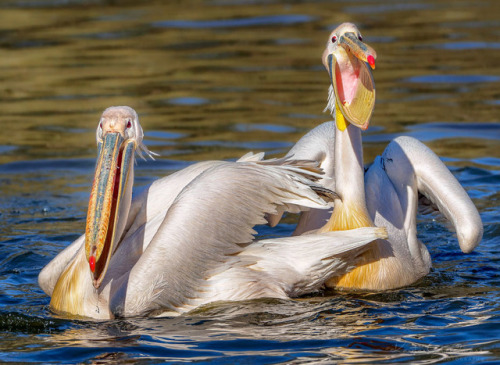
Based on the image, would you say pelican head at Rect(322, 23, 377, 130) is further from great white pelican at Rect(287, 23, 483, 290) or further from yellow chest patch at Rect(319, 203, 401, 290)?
yellow chest patch at Rect(319, 203, 401, 290)

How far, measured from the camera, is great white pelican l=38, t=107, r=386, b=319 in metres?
4.13

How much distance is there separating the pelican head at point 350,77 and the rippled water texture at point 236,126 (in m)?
0.90

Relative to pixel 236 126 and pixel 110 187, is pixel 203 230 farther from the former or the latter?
pixel 236 126

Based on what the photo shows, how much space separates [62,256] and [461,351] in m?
2.08

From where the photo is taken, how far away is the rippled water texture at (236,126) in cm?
397

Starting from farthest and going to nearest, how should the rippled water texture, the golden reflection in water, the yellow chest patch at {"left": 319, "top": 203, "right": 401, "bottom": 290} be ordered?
the golden reflection in water → the yellow chest patch at {"left": 319, "top": 203, "right": 401, "bottom": 290} → the rippled water texture

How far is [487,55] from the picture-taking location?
10562 mm

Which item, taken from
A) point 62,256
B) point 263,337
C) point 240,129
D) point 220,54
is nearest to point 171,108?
point 240,129

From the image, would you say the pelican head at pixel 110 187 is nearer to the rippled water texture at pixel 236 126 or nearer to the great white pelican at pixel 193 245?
the great white pelican at pixel 193 245

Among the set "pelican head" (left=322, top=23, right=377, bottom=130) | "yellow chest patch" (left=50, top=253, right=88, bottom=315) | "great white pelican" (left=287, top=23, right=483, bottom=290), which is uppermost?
"pelican head" (left=322, top=23, right=377, bottom=130)

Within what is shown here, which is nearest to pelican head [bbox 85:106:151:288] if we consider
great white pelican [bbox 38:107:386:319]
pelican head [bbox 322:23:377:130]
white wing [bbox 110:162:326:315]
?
great white pelican [bbox 38:107:386:319]

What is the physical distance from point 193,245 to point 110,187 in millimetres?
456

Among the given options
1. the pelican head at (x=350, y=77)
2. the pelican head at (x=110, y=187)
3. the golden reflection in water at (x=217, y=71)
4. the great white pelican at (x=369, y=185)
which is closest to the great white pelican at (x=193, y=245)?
the pelican head at (x=110, y=187)

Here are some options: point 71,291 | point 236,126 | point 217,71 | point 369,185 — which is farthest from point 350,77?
point 217,71
